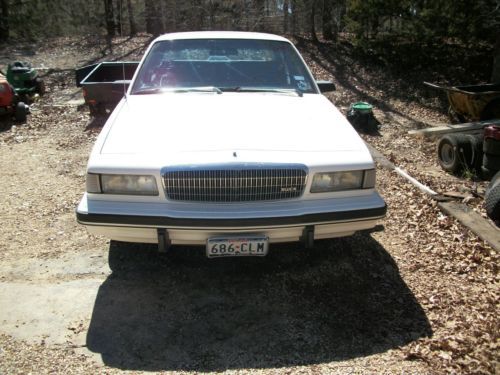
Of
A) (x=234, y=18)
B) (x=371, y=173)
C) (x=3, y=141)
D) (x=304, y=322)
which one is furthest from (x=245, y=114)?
(x=234, y=18)

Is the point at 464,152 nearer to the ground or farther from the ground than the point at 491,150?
nearer to the ground

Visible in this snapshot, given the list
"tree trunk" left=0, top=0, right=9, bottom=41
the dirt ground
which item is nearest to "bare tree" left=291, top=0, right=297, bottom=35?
"tree trunk" left=0, top=0, right=9, bottom=41

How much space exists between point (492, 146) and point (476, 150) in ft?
1.87

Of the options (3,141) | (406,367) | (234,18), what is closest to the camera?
(406,367)

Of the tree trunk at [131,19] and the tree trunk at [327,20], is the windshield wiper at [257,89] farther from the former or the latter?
the tree trunk at [131,19]

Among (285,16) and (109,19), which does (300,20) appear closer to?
(285,16)

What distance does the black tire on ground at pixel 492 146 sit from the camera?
17.7ft

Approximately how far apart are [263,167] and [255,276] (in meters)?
0.98

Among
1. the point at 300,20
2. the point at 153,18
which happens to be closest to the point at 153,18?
the point at 153,18

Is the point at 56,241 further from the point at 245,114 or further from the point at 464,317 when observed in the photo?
the point at 464,317

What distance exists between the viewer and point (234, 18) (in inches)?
568

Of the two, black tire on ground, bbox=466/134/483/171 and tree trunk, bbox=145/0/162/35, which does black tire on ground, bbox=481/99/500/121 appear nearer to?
black tire on ground, bbox=466/134/483/171

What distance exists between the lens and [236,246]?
126 inches

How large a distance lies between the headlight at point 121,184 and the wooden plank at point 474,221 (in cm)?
291
